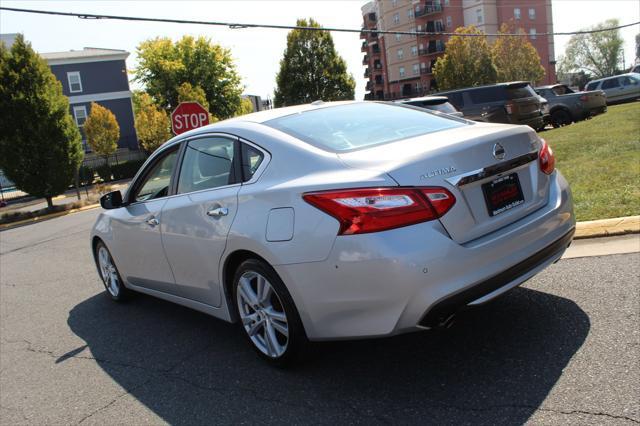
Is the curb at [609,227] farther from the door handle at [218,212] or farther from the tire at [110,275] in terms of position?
the tire at [110,275]

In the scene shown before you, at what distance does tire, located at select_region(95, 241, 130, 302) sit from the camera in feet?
18.6

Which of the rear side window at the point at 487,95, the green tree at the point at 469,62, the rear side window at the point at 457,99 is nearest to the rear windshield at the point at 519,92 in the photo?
the rear side window at the point at 487,95

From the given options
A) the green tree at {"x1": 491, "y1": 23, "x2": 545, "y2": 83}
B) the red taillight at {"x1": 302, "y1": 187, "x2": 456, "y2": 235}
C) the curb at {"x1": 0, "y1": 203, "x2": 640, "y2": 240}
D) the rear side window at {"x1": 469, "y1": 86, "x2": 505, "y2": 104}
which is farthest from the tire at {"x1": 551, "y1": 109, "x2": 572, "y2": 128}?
the green tree at {"x1": 491, "y1": 23, "x2": 545, "y2": 83}

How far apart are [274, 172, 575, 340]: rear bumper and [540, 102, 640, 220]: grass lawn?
3285 millimetres

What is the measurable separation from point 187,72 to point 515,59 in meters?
30.1

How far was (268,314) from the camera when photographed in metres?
3.52

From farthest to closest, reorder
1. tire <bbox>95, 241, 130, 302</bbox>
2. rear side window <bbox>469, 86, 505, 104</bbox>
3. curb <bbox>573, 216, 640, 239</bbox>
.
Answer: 1. rear side window <bbox>469, 86, 505, 104</bbox>
2. tire <bbox>95, 241, 130, 302</bbox>
3. curb <bbox>573, 216, 640, 239</bbox>

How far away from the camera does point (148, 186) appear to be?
195 inches

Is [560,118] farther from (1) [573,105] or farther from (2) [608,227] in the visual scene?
(2) [608,227]

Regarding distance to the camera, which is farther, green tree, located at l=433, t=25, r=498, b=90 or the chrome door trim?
green tree, located at l=433, t=25, r=498, b=90

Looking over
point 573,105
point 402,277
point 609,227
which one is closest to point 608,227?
point 609,227

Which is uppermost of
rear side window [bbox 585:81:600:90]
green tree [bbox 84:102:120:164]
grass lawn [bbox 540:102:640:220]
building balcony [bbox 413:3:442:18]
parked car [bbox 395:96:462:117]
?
building balcony [bbox 413:3:442:18]

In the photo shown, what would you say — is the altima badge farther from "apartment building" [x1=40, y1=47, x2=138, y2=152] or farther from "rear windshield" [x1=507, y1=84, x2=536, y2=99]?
"apartment building" [x1=40, y1=47, x2=138, y2=152]

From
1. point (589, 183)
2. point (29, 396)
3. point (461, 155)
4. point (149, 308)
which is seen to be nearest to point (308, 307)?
point (461, 155)
